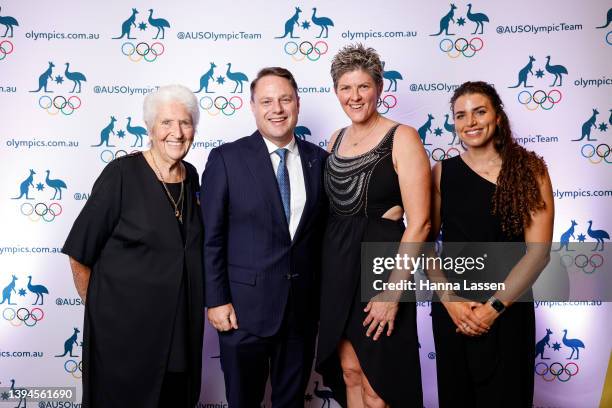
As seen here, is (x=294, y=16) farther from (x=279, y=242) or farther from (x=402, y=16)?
(x=279, y=242)

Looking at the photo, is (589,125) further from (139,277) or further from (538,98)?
(139,277)

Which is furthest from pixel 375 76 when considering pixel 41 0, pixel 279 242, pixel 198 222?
pixel 41 0

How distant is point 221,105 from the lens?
10.1 feet

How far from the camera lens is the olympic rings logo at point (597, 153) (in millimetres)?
3051

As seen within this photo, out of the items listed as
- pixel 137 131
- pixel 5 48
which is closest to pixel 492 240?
pixel 137 131

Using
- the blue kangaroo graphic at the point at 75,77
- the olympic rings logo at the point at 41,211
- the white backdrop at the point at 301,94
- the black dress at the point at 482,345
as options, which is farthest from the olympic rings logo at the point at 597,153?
the olympic rings logo at the point at 41,211

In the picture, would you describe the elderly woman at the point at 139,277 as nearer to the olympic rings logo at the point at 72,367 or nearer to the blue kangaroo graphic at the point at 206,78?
the blue kangaroo graphic at the point at 206,78

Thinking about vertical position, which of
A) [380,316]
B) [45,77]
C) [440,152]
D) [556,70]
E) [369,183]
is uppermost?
[556,70]

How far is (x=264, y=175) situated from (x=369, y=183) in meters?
0.39

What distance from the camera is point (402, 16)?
3.08 meters

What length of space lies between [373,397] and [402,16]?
7.25ft

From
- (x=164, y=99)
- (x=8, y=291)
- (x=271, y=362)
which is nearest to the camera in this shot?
(x=164, y=99)

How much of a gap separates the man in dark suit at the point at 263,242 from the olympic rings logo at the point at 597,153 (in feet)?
6.26

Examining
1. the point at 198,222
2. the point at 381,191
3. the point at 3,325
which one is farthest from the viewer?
the point at 3,325
